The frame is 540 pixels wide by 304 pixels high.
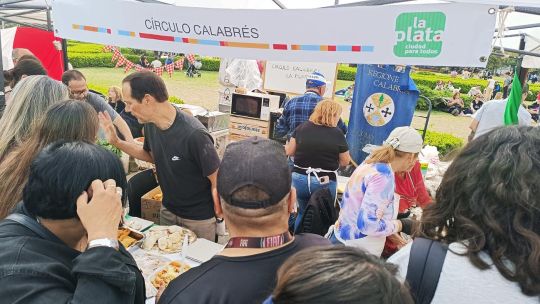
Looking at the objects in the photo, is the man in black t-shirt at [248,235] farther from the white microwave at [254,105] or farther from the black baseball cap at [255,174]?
the white microwave at [254,105]

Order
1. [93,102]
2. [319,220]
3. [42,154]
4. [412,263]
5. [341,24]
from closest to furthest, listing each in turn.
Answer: [412,263]
[42,154]
[341,24]
[319,220]
[93,102]

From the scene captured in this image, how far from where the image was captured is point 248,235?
1174 millimetres

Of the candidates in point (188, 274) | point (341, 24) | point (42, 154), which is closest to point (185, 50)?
point (341, 24)

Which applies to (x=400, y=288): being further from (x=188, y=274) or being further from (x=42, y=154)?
(x=42, y=154)

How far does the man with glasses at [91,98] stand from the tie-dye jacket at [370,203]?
2222 millimetres

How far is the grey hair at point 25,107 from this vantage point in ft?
6.82

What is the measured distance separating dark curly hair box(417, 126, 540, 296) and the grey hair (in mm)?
2159

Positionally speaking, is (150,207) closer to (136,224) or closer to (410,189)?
(136,224)

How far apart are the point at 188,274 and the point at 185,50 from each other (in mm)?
1836

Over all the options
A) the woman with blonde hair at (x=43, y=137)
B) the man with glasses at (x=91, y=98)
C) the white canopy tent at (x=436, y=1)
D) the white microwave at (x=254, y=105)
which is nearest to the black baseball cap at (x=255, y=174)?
the woman with blonde hair at (x=43, y=137)

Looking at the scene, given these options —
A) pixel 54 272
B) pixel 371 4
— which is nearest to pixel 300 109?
pixel 371 4

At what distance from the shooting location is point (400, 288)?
2.54ft

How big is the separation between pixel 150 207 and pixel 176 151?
2.54 feet

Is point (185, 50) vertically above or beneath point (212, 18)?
beneath
